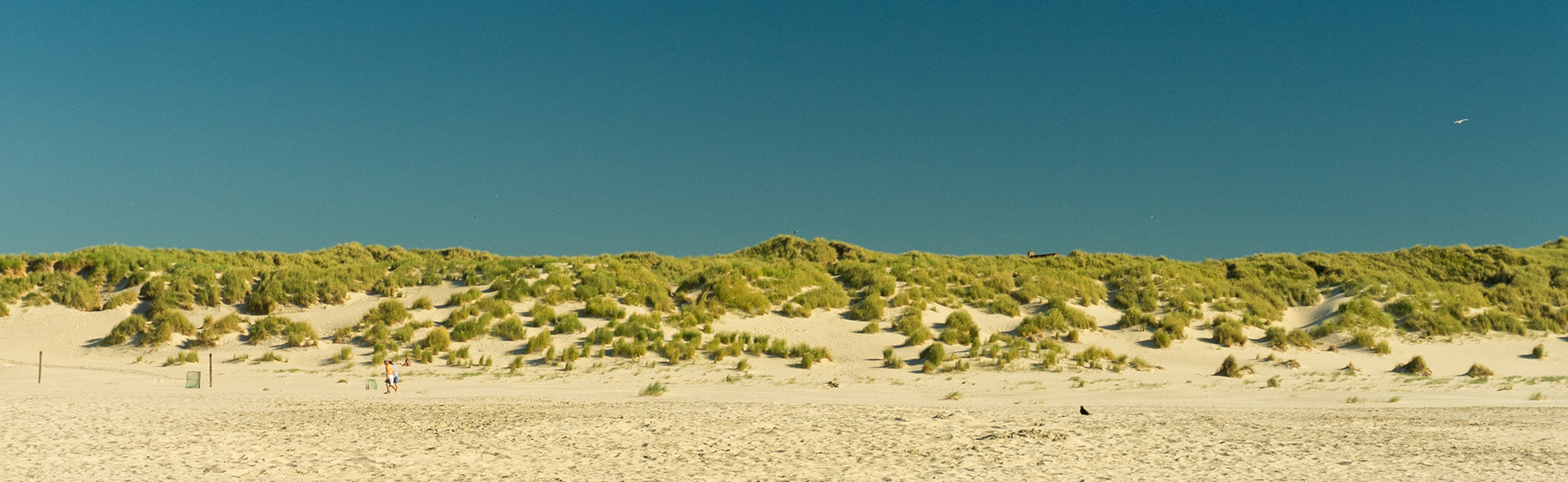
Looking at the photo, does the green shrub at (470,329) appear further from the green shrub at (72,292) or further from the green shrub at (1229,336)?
the green shrub at (1229,336)

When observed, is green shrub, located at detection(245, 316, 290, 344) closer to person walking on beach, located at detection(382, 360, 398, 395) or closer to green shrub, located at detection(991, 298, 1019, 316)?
person walking on beach, located at detection(382, 360, 398, 395)

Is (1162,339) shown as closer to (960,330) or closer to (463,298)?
(960,330)

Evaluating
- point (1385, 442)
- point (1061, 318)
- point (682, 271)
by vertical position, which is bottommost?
point (1385, 442)

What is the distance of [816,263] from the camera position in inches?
1468

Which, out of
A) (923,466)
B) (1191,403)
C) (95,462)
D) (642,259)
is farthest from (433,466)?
(642,259)

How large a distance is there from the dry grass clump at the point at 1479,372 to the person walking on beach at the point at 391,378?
21764 millimetres

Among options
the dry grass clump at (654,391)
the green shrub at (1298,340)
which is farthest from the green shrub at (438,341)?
the green shrub at (1298,340)

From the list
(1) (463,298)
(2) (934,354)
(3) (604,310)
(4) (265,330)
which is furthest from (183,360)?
(2) (934,354)

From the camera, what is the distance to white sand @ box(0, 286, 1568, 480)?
9.82 m

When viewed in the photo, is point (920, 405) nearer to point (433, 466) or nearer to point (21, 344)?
point (433, 466)

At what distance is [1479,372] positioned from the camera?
20.3 meters

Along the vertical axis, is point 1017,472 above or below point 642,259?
below

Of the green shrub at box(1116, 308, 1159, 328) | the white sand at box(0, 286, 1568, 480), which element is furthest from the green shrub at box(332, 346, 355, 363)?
the green shrub at box(1116, 308, 1159, 328)

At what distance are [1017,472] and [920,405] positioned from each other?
5.77 metres
